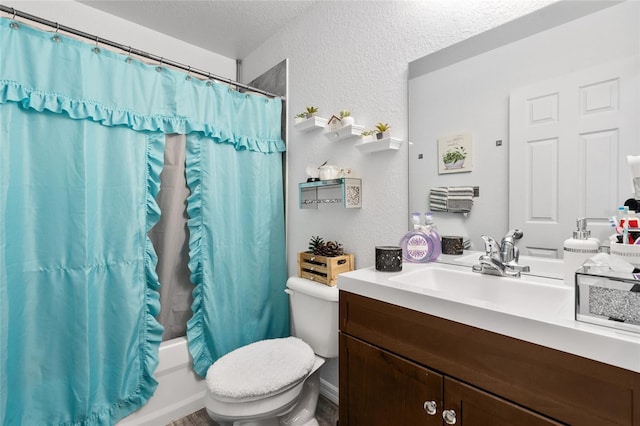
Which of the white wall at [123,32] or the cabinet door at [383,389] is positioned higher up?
the white wall at [123,32]

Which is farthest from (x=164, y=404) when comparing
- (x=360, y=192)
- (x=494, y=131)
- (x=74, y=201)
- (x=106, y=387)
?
(x=494, y=131)

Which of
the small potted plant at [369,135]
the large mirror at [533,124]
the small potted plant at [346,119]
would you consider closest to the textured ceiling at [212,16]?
the small potted plant at [346,119]

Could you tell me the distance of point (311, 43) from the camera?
186 centimetres

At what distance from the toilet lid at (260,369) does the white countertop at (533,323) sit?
0.57 meters

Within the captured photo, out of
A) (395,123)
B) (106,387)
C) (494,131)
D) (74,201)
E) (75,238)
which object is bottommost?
(106,387)

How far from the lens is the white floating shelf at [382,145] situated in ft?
4.42

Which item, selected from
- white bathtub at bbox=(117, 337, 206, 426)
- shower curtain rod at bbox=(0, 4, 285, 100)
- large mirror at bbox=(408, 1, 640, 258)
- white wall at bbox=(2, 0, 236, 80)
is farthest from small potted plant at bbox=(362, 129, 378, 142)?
white wall at bbox=(2, 0, 236, 80)

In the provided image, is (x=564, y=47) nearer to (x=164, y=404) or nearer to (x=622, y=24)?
(x=622, y=24)

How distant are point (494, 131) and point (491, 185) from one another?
0.67 ft

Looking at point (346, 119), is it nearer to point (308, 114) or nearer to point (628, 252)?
point (308, 114)

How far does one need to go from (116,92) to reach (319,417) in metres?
1.96

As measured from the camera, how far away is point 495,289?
1.00m

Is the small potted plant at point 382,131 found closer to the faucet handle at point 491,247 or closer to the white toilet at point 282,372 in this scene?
the faucet handle at point 491,247

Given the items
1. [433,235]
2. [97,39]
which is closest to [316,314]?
[433,235]
